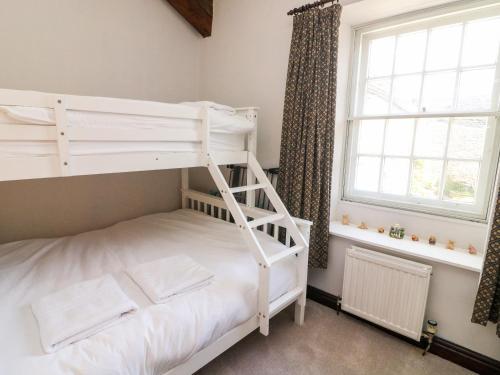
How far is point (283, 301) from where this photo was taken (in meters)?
1.67

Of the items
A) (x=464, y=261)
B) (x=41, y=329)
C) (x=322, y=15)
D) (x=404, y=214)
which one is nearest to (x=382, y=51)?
(x=322, y=15)

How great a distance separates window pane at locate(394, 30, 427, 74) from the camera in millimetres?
1918

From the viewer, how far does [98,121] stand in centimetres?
133

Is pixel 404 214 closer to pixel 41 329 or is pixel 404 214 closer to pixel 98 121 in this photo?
pixel 98 121

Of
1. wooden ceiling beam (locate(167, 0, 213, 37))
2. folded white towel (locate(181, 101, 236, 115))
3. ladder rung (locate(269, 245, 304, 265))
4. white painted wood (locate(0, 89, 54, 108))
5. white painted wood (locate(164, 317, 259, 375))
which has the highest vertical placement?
wooden ceiling beam (locate(167, 0, 213, 37))

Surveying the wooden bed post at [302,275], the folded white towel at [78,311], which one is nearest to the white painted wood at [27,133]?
the folded white towel at [78,311]

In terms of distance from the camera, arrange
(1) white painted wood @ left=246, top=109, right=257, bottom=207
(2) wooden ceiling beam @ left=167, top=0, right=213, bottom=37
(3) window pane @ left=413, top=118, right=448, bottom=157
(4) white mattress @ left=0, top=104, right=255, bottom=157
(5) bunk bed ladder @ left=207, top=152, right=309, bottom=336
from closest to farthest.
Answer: (4) white mattress @ left=0, top=104, right=255, bottom=157
(5) bunk bed ladder @ left=207, top=152, right=309, bottom=336
(3) window pane @ left=413, top=118, right=448, bottom=157
(1) white painted wood @ left=246, top=109, right=257, bottom=207
(2) wooden ceiling beam @ left=167, top=0, right=213, bottom=37

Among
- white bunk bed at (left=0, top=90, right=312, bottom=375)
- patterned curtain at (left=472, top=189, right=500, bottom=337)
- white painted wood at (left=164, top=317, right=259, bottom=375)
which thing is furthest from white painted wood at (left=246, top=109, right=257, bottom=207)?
patterned curtain at (left=472, top=189, right=500, bottom=337)

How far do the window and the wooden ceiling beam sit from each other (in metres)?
1.51

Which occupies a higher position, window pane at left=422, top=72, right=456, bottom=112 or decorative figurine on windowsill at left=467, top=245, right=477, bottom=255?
window pane at left=422, top=72, right=456, bottom=112

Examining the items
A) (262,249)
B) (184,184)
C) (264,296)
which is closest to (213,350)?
(264,296)

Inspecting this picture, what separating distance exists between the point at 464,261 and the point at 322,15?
1.81 m

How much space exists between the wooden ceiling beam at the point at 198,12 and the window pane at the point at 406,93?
1907 mm

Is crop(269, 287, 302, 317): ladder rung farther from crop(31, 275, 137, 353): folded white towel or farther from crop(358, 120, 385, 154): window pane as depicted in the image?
crop(358, 120, 385, 154): window pane
